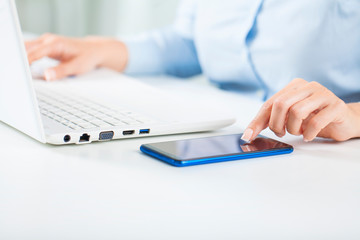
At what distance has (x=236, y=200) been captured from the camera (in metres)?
0.41

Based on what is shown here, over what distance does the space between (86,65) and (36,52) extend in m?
0.10

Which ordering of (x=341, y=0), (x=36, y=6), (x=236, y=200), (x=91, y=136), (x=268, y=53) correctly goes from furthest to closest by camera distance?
1. (x=36, y=6)
2. (x=268, y=53)
3. (x=341, y=0)
4. (x=91, y=136)
5. (x=236, y=200)

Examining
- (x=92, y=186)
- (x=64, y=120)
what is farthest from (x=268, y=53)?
(x=92, y=186)

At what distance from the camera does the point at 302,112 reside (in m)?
0.55

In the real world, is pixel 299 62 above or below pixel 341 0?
below

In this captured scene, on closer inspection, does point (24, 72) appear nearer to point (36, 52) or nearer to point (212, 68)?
point (36, 52)

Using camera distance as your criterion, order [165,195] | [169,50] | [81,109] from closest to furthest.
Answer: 1. [165,195]
2. [81,109]
3. [169,50]

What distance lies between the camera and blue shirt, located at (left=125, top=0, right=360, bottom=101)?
0.81m

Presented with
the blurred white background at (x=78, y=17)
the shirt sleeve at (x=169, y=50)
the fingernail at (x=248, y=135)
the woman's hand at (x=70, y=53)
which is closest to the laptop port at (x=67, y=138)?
the fingernail at (x=248, y=135)

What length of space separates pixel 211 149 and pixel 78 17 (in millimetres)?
1846

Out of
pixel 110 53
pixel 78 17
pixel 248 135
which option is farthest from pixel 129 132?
pixel 78 17

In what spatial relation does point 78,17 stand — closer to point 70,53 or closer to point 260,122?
point 70,53

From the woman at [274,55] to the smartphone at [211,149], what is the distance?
2cm

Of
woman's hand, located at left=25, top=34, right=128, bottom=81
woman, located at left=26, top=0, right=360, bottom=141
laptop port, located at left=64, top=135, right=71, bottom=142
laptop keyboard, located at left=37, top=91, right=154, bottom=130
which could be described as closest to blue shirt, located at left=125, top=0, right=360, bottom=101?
woman, located at left=26, top=0, right=360, bottom=141
